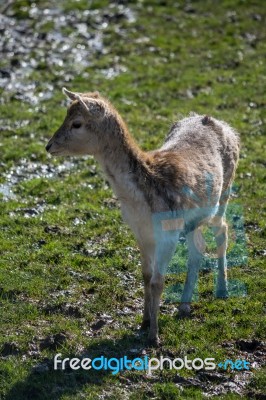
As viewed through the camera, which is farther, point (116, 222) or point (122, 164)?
point (116, 222)

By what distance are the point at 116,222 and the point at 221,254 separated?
2.14 meters

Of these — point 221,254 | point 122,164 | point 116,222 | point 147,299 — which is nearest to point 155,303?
point 147,299

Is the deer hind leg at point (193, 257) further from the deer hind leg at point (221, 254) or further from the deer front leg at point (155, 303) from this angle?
the deer front leg at point (155, 303)

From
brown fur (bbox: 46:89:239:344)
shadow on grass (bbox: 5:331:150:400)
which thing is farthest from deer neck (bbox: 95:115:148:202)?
shadow on grass (bbox: 5:331:150:400)

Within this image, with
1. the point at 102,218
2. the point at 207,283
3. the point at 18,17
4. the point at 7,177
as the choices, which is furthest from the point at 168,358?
the point at 18,17

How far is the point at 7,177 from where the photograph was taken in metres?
13.1

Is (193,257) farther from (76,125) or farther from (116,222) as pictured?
(116,222)

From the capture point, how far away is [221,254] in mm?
10000

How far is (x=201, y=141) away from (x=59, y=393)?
11.2 ft

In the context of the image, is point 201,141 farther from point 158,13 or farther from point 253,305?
point 158,13

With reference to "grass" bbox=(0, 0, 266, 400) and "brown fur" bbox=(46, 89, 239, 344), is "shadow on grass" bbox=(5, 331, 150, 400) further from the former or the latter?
"brown fur" bbox=(46, 89, 239, 344)

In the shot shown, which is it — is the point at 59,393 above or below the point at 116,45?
above

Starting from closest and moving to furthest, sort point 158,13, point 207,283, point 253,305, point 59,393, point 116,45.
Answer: point 59,393 < point 253,305 < point 207,283 < point 116,45 < point 158,13

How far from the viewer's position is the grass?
325 inches
